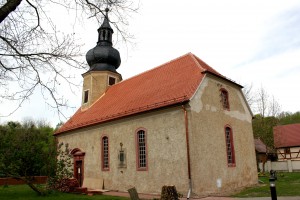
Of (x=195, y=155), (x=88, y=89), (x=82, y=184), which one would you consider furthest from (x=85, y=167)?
(x=195, y=155)

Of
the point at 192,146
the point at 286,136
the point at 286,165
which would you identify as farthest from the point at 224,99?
the point at 286,136

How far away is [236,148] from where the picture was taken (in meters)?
16.5

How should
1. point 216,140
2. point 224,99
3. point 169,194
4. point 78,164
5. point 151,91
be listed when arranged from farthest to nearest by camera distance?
point 78,164 → point 151,91 → point 224,99 → point 216,140 → point 169,194

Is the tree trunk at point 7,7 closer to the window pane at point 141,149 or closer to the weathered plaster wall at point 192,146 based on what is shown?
the weathered plaster wall at point 192,146

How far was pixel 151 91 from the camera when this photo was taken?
1770 centimetres

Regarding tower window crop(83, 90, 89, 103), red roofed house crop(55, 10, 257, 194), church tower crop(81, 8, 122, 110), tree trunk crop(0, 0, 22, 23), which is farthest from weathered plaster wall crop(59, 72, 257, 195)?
tree trunk crop(0, 0, 22, 23)

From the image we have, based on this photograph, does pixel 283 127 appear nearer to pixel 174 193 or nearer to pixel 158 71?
pixel 158 71

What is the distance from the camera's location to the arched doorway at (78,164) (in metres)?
20.4

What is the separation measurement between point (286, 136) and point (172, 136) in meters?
26.6

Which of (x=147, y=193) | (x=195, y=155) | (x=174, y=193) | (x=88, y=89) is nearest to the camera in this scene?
(x=174, y=193)

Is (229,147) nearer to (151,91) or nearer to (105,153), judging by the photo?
(151,91)

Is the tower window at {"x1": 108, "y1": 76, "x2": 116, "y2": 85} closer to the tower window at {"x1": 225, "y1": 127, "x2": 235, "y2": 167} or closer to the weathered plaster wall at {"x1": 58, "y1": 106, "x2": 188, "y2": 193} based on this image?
the weathered plaster wall at {"x1": 58, "y1": 106, "x2": 188, "y2": 193}

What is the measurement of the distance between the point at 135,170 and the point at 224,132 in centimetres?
528

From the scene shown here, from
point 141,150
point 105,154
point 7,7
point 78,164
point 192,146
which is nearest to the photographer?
point 7,7
